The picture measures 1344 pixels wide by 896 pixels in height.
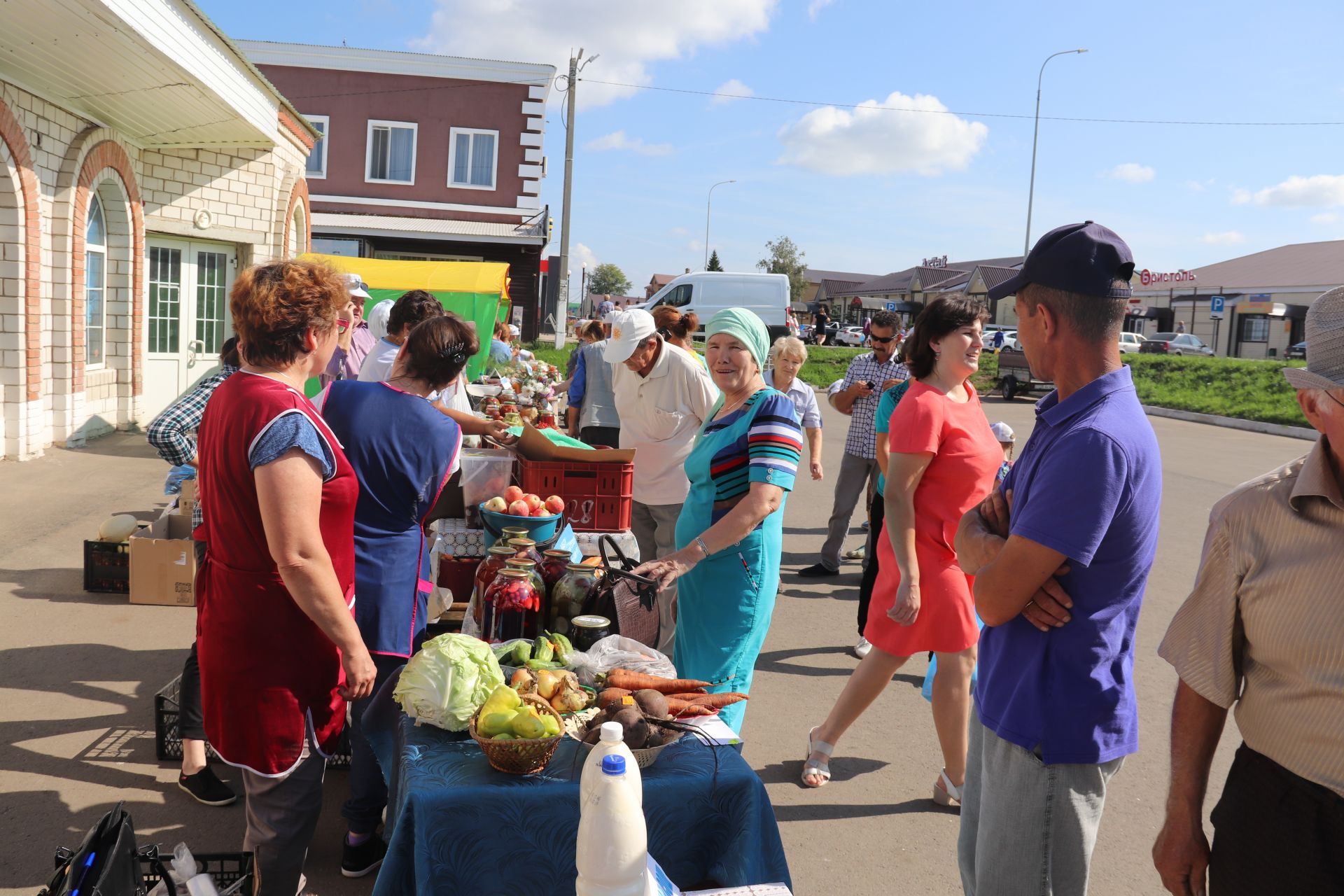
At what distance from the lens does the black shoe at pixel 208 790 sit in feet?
12.6

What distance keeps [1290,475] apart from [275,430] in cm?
234

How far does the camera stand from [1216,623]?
1.95m

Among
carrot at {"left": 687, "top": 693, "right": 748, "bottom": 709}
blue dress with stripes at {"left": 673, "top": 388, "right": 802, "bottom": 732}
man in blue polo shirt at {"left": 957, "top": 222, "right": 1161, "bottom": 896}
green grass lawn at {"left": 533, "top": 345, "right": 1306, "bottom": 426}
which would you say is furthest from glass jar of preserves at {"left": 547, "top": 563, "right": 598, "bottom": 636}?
green grass lawn at {"left": 533, "top": 345, "right": 1306, "bottom": 426}

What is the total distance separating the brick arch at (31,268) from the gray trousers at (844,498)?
8.25 meters

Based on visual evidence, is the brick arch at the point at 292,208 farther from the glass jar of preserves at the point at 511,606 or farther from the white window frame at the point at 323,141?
the glass jar of preserves at the point at 511,606

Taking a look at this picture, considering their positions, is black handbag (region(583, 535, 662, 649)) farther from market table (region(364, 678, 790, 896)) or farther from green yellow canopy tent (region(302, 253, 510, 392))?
green yellow canopy tent (region(302, 253, 510, 392))

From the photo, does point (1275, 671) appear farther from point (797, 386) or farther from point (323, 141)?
point (323, 141)

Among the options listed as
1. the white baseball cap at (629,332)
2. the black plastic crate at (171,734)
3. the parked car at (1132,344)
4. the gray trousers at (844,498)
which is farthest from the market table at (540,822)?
the parked car at (1132,344)

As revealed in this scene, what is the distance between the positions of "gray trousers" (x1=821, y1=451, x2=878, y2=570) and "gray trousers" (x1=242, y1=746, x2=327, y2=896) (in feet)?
17.9

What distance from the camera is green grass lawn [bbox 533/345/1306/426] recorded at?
80.7 ft

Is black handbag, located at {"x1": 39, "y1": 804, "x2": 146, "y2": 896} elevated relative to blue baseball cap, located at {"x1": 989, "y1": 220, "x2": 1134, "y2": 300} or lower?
lower

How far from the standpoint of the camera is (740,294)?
27.1 metres

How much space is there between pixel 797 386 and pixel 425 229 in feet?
65.7

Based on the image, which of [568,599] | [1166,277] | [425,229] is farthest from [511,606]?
[1166,277]
